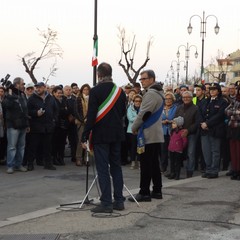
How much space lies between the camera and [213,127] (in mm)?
10156

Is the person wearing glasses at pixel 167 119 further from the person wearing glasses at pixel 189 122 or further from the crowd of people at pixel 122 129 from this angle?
the person wearing glasses at pixel 189 122

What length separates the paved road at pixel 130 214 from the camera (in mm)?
5941

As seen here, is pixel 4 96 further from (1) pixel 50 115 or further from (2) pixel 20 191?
(2) pixel 20 191

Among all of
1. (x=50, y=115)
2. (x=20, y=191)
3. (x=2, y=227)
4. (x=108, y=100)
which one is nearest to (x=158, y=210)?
(x=108, y=100)

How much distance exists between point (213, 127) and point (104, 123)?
3.90 m

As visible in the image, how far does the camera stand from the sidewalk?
231 inches

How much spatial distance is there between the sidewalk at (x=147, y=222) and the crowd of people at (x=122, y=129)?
0.36 metres

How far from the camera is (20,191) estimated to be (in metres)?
9.26

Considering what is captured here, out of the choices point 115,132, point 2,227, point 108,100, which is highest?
point 108,100

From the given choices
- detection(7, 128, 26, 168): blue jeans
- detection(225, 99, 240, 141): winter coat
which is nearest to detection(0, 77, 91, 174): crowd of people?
detection(7, 128, 26, 168): blue jeans

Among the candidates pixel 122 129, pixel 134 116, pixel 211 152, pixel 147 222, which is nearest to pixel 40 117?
pixel 134 116

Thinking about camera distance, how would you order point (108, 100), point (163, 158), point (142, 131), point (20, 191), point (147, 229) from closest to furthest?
1. point (147, 229)
2. point (108, 100)
3. point (142, 131)
4. point (20, 191)
5. point (163, 158)

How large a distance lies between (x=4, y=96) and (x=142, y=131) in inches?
214

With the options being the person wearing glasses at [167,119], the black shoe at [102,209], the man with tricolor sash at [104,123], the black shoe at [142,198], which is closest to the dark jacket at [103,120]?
the man with tricolor sash at [104,123]
